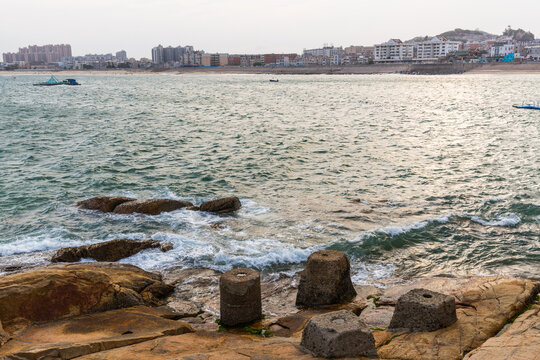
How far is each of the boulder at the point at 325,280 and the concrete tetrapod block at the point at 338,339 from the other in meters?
3.20

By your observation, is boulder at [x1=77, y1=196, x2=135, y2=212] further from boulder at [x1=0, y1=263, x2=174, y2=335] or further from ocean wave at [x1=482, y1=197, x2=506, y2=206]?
ocean wave at [x1=482, y1=197, x2=506, y2=206]

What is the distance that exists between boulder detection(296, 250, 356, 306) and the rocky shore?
0.02 meters

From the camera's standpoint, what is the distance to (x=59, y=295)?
9.23 metres

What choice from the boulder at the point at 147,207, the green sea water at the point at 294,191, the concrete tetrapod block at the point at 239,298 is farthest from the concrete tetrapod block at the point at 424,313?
the boulder at the point at 147,207

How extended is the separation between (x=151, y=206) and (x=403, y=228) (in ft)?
33.3

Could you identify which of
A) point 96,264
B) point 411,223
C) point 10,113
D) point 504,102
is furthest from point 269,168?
point 504,102

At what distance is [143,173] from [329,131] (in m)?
23.3

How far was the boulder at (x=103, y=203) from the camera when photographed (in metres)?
19.5

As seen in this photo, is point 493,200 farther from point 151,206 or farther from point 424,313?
point 151,206

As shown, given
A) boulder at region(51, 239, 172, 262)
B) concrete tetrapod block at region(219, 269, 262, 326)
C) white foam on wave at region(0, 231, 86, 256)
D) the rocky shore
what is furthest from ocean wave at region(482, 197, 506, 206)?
white foam on wave at region(0, 231, 86, 256)

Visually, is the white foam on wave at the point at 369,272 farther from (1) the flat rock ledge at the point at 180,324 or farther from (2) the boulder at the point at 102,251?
(2) the boulder at the point at 102,251

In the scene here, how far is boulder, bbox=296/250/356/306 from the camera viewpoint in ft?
35.0

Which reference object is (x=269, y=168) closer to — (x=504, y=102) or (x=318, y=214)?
(x=318, y=214)

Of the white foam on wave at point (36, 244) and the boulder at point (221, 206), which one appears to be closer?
the white foam on wave at point (36, 244)
